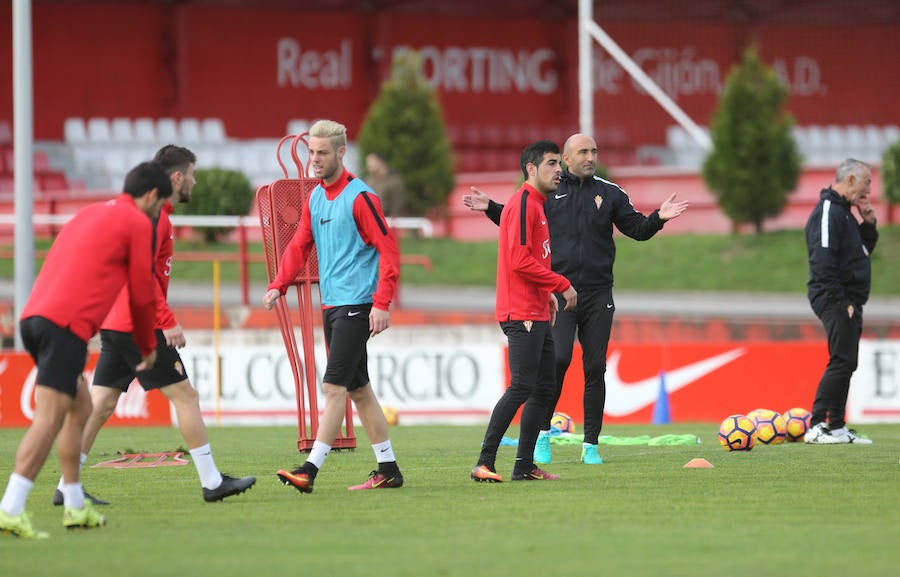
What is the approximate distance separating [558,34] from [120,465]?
3348 centimetres

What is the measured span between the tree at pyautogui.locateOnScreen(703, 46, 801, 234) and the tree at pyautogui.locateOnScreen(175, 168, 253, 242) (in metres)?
9.37

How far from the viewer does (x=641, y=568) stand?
21.4 feet

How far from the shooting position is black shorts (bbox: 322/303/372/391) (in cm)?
911

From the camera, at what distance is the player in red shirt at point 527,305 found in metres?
9.55

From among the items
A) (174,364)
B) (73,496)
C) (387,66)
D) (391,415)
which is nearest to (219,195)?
(391,415)

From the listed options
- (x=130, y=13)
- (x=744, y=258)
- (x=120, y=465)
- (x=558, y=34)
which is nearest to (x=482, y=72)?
(x=558, y=34)

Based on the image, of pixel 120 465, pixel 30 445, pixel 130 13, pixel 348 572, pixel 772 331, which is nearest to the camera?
pixel 348 572

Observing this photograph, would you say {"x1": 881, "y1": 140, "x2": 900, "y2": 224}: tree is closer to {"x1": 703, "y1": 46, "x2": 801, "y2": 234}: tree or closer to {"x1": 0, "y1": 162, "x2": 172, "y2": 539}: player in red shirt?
{"x1": 703, "y1": 46, "x2": 801, "y2": 234}: tree

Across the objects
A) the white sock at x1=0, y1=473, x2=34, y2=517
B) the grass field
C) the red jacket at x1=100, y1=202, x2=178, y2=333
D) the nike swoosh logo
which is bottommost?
the nike swoosh logo

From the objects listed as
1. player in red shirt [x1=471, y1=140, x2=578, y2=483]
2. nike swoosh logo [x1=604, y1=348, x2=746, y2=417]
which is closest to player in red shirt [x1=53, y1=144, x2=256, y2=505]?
player in red shirt [x1=471, y1=140, x2=578, y2=483]

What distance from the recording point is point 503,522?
7867 millimetres

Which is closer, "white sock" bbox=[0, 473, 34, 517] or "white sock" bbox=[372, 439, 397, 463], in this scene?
"white sock" bbox=[0, 473, 34, 517]

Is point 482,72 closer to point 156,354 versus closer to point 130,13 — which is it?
point 130,13

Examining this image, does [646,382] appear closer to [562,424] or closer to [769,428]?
[562,424]
